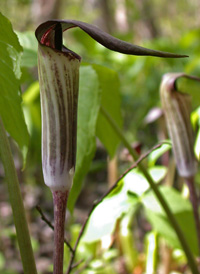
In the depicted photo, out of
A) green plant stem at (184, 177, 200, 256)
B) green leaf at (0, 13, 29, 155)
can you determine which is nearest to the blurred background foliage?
green plant stem at (184, 177, 200, 256)

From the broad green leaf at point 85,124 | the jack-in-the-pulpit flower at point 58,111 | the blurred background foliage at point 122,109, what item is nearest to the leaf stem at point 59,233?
the jack-in-the-pulpit flower at point 58,111

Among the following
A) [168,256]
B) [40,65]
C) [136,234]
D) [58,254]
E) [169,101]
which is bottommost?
[136,234]

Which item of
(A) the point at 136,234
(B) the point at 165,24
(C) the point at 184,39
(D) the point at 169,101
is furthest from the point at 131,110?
(B) the point at 165,24

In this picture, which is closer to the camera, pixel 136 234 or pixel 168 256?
pixel 168 256

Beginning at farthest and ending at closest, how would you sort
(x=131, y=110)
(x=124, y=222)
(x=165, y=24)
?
(x=165, y=24) < (x=131, y=110) < (x=124, y=222)

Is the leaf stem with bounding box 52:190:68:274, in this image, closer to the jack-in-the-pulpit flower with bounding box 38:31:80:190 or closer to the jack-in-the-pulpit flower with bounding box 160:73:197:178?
the jack-in-the-pulpit flower with bounding box 38:31:80:190

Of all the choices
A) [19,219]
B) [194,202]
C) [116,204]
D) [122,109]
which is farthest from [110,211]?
[122,109]

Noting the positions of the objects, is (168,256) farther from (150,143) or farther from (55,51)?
(150,143)
